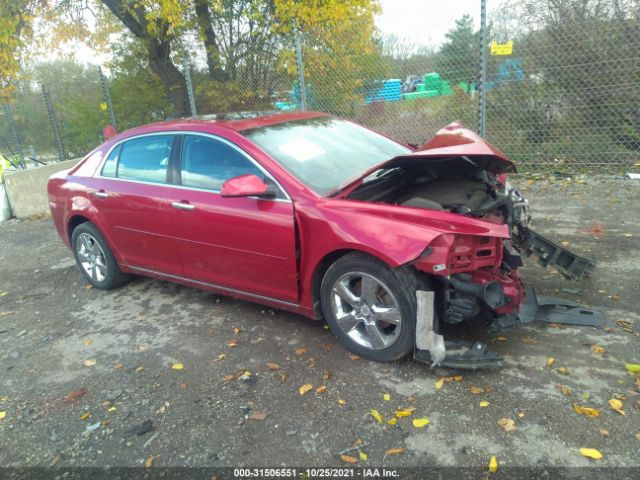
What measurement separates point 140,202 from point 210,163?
840 mm

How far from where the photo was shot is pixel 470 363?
2922 millimetres

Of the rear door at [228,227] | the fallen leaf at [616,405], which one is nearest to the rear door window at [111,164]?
the rear door at [228,227]

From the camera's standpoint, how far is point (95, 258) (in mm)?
5012

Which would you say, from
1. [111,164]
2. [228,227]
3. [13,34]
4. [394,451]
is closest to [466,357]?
[394,451]

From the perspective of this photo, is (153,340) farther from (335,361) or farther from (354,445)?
(354,445)

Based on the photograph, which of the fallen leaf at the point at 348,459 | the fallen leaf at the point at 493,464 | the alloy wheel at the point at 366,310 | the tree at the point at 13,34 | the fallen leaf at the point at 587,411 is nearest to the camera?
the fallen leaf at the point at 493,464

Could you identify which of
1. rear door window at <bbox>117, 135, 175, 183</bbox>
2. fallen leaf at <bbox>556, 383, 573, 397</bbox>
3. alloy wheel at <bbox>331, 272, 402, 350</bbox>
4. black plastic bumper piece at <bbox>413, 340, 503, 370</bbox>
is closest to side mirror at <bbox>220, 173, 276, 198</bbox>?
alloy wheel at <bbox>331, 272, 402, 350</bbox>

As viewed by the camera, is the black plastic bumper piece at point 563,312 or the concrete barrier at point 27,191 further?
the concrete barrier at point 27,191

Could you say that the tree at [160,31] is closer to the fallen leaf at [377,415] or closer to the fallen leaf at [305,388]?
the fallen leaf at [305,388]

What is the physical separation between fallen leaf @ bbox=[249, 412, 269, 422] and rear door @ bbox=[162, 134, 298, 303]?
0.89m

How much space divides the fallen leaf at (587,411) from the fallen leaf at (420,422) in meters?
0.80

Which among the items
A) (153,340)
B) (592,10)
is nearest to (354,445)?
(153,340)

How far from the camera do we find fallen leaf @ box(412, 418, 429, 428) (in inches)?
103

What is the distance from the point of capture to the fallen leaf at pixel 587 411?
2.55m
